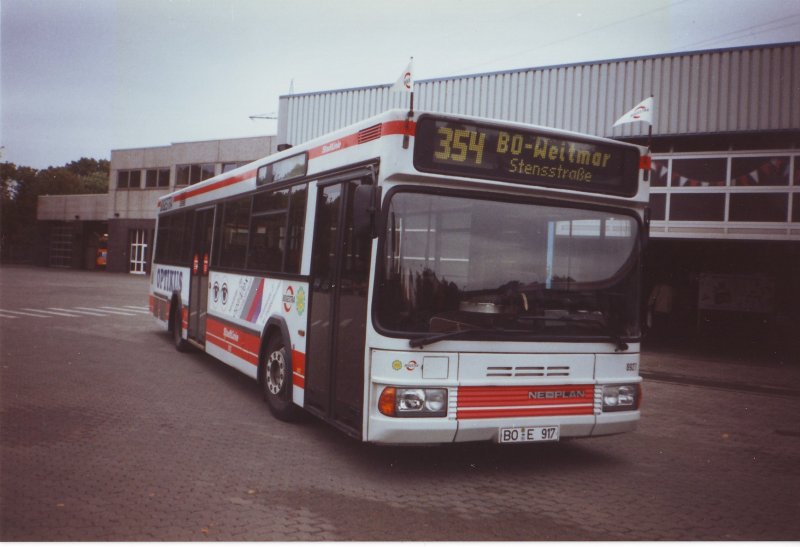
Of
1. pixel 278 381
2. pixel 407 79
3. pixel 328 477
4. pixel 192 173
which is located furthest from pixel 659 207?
pixel 192 173

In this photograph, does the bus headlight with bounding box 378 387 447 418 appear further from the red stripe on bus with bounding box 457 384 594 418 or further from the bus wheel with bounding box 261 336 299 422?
the bus wheel with bounding box 261 336 299 422

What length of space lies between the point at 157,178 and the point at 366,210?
5132cm

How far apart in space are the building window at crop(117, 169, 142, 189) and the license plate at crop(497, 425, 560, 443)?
53427 millimetres

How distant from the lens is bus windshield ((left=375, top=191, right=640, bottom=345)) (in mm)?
5484

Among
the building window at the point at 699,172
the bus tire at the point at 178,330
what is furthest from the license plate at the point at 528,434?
the building window at the point at 699,172

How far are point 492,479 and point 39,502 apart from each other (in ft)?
11.3

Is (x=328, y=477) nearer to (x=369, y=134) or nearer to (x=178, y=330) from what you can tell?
(x=369, y=134)

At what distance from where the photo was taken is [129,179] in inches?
2153

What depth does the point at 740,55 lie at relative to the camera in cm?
1552

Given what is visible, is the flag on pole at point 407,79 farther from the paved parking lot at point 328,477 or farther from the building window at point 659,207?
the building window at point 659,207

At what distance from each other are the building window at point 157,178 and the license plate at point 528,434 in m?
50.6

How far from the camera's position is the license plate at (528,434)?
5.67 metres

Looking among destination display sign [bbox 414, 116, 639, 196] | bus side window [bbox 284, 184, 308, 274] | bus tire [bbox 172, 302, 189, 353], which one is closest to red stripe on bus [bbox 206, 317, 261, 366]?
bus side window [bbox 284, 184, 308, 274]

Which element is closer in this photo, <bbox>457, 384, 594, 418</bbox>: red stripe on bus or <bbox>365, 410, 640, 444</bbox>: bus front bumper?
<bbox>365, 410, 640, 444</bbox>: bus front bumper
